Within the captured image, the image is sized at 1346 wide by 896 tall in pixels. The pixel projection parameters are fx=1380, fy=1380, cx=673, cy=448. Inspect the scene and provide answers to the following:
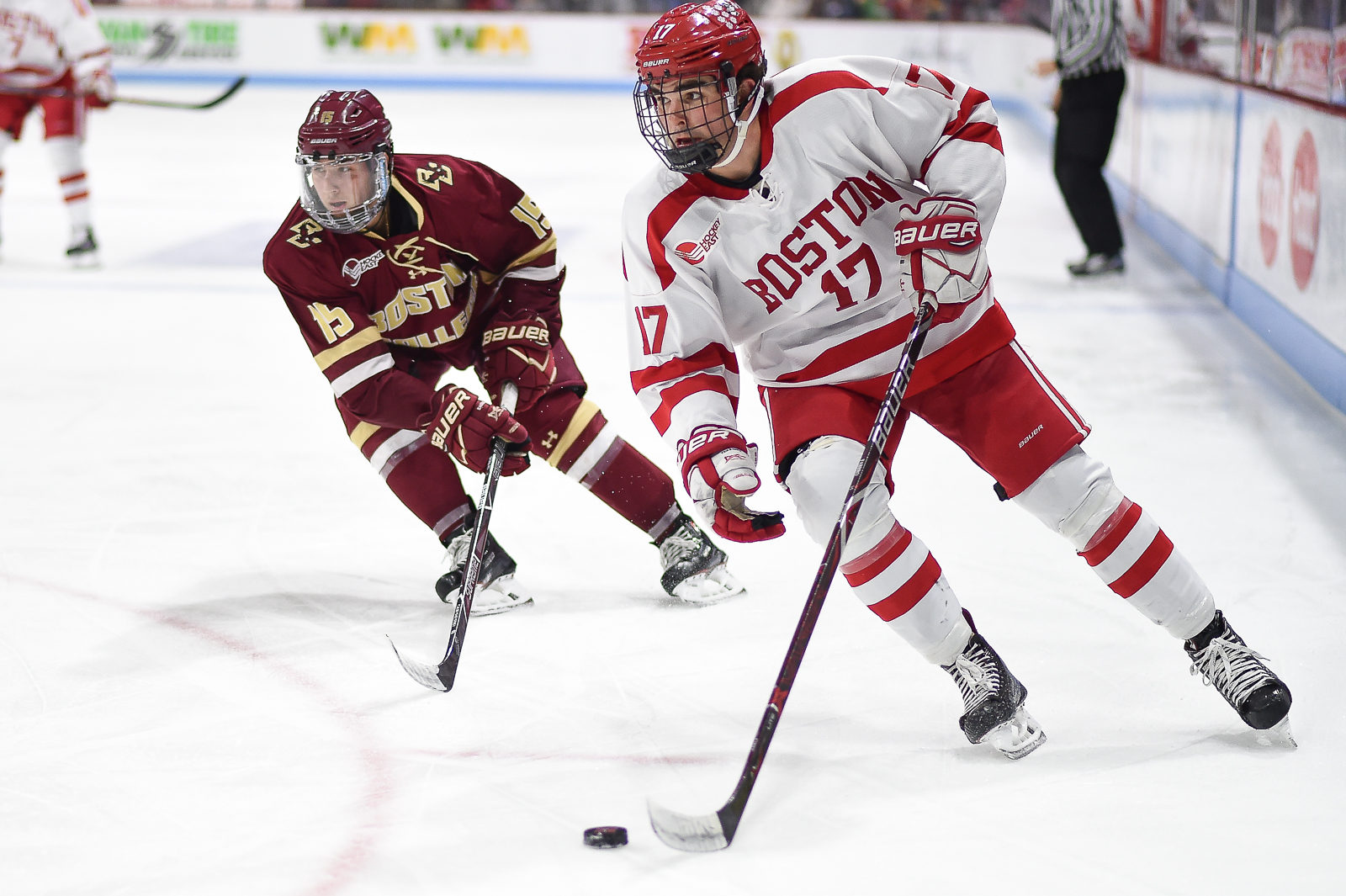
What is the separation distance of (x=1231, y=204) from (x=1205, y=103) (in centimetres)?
63

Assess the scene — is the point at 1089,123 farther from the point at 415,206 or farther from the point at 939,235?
the point at 939,235

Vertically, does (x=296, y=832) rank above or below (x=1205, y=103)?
below

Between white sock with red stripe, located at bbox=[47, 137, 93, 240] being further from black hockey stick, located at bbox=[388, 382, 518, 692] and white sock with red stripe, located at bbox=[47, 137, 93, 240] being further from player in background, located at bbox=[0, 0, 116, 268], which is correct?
black hockey stick, located at bbox=[388, 382, 518, 692]

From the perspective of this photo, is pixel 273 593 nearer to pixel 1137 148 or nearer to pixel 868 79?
pixel 868 79

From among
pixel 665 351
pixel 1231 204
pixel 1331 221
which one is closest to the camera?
pixel 665 351

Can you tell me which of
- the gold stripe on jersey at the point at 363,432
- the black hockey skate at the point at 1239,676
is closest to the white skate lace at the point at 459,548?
the gold stripe on jersey at the point at 363,432

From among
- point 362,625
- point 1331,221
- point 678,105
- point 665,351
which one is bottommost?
point 362,625

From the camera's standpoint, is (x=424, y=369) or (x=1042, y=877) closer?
(x=1042, y=877)

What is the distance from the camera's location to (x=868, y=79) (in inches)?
75.0

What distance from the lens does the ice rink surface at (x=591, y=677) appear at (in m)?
1.68

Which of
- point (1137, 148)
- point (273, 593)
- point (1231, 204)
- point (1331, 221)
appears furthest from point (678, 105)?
point (1137, 148)

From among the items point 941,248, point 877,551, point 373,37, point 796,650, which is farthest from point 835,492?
point 373,37

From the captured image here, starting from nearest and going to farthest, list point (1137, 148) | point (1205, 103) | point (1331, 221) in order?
point (1331, 221)
point (1205, 103)
point (1137, 148)

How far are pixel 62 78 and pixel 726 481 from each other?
5.00 metres
